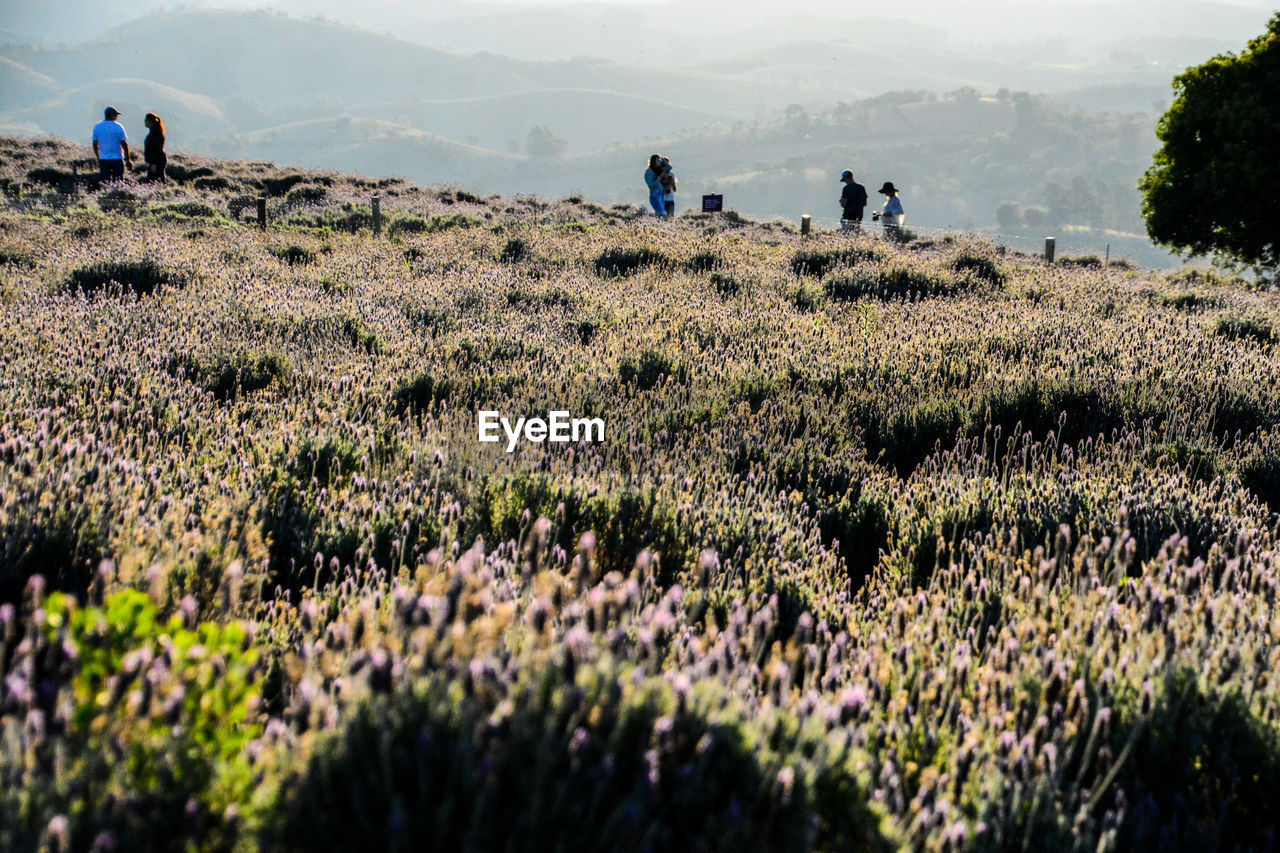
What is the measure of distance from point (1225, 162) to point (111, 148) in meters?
19.6

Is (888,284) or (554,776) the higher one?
(888,284)

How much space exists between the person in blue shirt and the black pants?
10923mm

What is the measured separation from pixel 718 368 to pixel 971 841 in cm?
464

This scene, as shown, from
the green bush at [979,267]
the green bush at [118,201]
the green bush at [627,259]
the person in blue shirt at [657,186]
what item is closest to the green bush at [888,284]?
the green bush at [979,267]

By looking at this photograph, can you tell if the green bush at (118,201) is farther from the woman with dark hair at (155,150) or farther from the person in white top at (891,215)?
the person in white top at (891,215)

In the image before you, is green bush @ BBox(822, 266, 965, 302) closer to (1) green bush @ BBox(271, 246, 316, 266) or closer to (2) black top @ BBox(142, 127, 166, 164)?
(1) green bush @ BBox(271, 246, 316, 266)

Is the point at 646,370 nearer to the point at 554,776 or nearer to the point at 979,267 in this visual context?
the point at 554,776

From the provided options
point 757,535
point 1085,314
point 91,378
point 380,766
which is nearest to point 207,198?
point 91,378

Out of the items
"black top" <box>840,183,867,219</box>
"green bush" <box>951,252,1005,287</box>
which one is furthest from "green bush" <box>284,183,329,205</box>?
"green bush" <box>951,252,1005,287</box>

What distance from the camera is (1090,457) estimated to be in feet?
16.1

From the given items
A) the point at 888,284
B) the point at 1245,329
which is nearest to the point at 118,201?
the point at 888,284

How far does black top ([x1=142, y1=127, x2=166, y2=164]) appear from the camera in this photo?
56.8ft

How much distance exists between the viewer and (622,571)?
3.33 metres

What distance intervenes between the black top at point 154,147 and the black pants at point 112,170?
56cm
